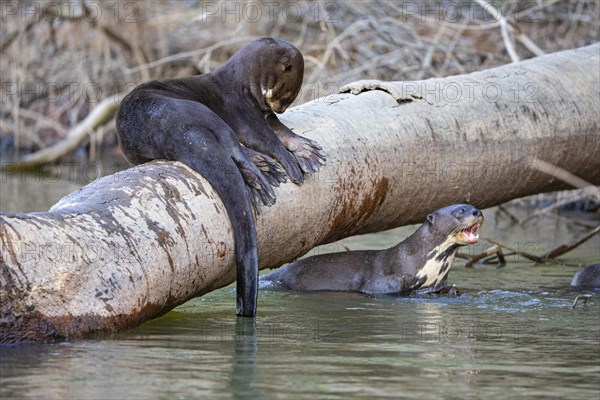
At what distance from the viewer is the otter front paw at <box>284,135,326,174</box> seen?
5.40 metres

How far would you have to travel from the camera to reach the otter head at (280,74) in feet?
18.7

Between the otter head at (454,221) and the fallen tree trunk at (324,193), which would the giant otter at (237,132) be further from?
the otter head at (454,221)

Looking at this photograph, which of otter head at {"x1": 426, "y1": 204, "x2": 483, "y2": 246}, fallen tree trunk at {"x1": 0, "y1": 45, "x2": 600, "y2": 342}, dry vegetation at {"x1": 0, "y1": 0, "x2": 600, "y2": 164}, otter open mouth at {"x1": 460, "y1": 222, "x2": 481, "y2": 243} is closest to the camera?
fallen tree trunk at {"x1": 0, "y1": 45, "x2": 600, "y2": 342}

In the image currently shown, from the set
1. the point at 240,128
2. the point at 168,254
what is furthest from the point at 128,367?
the point at 240,128

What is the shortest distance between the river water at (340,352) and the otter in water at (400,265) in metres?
0.30

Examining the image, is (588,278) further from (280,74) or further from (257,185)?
(257,185)

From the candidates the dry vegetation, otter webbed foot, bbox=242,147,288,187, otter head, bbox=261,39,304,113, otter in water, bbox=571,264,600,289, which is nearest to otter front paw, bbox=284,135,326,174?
otter webbed foot, bbox=242,147,288,187

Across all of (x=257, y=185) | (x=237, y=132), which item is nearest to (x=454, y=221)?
(x=237, y=132)

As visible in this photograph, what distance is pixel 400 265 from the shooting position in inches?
259

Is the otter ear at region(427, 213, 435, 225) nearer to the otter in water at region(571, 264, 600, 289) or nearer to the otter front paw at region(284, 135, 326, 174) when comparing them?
the otter in water at region(571, 264, 600, 289)

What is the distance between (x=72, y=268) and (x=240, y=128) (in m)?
1.50

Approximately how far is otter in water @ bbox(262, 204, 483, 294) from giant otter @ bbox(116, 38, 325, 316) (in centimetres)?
118

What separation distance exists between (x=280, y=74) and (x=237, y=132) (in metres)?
0.49

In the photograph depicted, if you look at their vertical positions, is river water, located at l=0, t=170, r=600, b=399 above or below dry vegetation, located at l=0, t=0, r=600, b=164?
below
